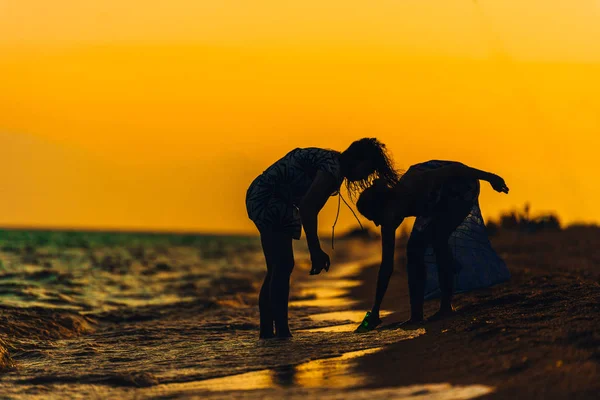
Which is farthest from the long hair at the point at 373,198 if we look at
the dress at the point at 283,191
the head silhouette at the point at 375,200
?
the dress at the point at 283,191

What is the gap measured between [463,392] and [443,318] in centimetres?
279

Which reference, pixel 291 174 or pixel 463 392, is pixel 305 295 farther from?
pixel 463 392

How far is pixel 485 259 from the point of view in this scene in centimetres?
898

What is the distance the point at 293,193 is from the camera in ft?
24.7

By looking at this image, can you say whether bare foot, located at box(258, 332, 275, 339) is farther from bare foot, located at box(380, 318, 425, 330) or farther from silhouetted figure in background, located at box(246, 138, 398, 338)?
bare foot, located at box(380, 318, 425, 330)

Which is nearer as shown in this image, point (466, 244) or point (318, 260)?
point (318, 260)

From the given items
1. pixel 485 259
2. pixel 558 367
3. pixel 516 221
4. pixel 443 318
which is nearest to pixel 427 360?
pixel 558 367

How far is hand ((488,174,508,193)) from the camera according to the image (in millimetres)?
7533

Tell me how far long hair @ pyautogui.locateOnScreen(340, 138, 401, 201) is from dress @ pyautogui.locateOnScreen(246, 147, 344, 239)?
250mm

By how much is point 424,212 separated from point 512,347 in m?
2.13

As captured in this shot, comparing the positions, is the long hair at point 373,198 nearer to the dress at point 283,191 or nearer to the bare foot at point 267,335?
the dress at point 283,191

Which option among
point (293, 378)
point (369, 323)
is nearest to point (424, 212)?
point (369, 323)

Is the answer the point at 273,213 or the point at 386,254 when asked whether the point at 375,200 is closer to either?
the point at 386,254

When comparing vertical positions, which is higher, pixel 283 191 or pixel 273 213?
pixel 283 191
